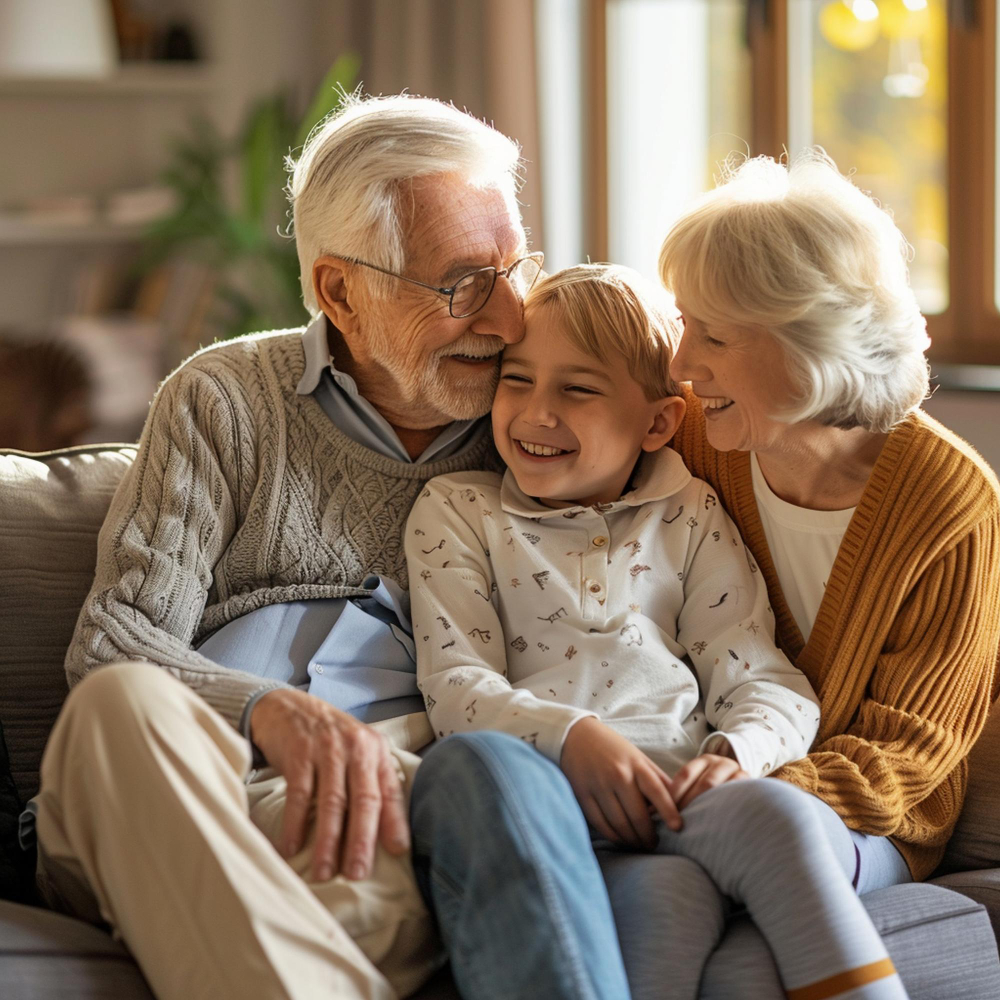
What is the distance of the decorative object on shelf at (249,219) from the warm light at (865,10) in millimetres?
1454

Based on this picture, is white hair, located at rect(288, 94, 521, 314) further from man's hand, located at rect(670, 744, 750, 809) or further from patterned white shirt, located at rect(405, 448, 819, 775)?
man's hand, located at rect(670, 744, 750, 809)

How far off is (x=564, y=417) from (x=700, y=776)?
50 cm

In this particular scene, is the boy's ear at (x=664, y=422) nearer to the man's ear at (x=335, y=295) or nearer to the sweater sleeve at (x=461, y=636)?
the sweater sleeve at (x=461, y=636)

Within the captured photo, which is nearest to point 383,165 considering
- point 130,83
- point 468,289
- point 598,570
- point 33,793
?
point 468,289

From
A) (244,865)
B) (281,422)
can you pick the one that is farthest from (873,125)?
(244,865)

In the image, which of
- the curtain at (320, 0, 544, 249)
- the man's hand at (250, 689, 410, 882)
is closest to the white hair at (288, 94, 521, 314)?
the man's hand at (250, 689, 410, 882)

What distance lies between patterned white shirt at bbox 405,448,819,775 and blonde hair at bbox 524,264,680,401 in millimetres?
130

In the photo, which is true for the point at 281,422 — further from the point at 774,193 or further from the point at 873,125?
the point at 873,125

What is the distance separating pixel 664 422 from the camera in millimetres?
1694

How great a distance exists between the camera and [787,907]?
1.17m

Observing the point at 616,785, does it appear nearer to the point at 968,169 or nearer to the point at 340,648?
the point at 340,648

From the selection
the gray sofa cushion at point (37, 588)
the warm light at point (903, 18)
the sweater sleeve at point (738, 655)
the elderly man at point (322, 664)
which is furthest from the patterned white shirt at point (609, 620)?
the warm light at point (903, 18)

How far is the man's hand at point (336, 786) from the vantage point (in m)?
1.23

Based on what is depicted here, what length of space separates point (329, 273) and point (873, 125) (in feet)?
7.60
